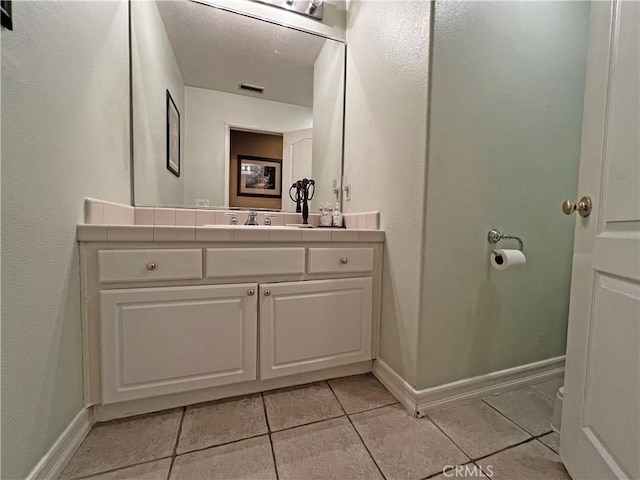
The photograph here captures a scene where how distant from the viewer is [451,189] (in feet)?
3.82

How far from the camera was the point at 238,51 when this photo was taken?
5.62ft

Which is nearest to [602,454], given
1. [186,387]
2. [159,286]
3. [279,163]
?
[186,387]

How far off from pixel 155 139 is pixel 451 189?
1611 millimetres

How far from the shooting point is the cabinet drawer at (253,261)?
1155 millimetres

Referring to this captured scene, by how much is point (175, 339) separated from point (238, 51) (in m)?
1.73

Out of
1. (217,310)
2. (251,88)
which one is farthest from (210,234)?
(251,88)

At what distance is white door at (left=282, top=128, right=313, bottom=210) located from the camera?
6.02 feet

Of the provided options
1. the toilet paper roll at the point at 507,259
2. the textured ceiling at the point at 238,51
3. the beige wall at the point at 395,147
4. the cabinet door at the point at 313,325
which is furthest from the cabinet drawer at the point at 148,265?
the toilet paper roll at the point at 507,259

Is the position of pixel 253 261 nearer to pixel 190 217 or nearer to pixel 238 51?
pixel 190 217

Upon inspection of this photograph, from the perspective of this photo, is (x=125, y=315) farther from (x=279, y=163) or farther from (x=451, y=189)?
(x=451, y=189)

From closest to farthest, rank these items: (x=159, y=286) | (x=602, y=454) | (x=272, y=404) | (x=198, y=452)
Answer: (x=602, y=454) < (x=198, y=452) < (x=159, y=286) < (x=272, y=404)

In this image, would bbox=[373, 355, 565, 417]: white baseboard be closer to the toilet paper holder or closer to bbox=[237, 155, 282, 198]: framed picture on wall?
the toilet paper holder

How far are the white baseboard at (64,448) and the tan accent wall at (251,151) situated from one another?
119cm

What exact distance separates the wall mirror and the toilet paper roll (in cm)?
104
